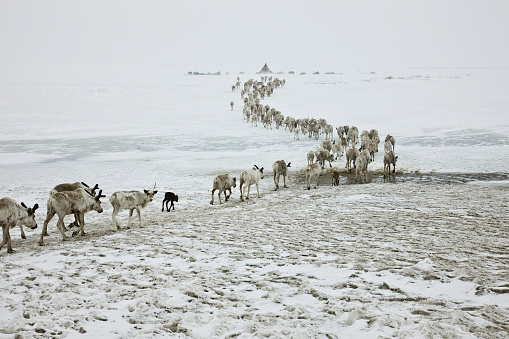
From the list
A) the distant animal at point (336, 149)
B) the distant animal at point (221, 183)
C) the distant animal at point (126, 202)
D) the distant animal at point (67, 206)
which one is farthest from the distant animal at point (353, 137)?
the distant animal at point (67, 206)

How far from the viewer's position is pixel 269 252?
776 cm

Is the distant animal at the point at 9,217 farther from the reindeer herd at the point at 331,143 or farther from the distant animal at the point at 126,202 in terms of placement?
the reindeer herd at the point at 331,143

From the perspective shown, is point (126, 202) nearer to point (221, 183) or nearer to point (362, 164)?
point (221, 183)

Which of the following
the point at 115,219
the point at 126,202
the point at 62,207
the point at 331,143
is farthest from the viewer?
the point at 331,143

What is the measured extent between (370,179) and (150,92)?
47.2 meters

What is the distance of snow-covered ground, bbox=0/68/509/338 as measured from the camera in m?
4.87

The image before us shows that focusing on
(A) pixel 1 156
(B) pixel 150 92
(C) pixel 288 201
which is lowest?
(C) pixel 288 201

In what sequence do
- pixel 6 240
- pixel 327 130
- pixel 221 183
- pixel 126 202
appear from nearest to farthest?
pixel 6 240 < pixel 126 202 < pixel 221 183 < pixel 327 130

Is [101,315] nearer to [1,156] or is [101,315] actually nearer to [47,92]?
[1,156]

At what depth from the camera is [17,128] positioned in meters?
32.0

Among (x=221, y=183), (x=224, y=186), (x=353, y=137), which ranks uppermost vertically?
(x=353, y=137)

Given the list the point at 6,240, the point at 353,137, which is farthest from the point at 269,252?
the point at 353,137

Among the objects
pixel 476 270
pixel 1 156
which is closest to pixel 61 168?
pixel 1 156

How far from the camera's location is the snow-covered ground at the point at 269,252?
487cm
